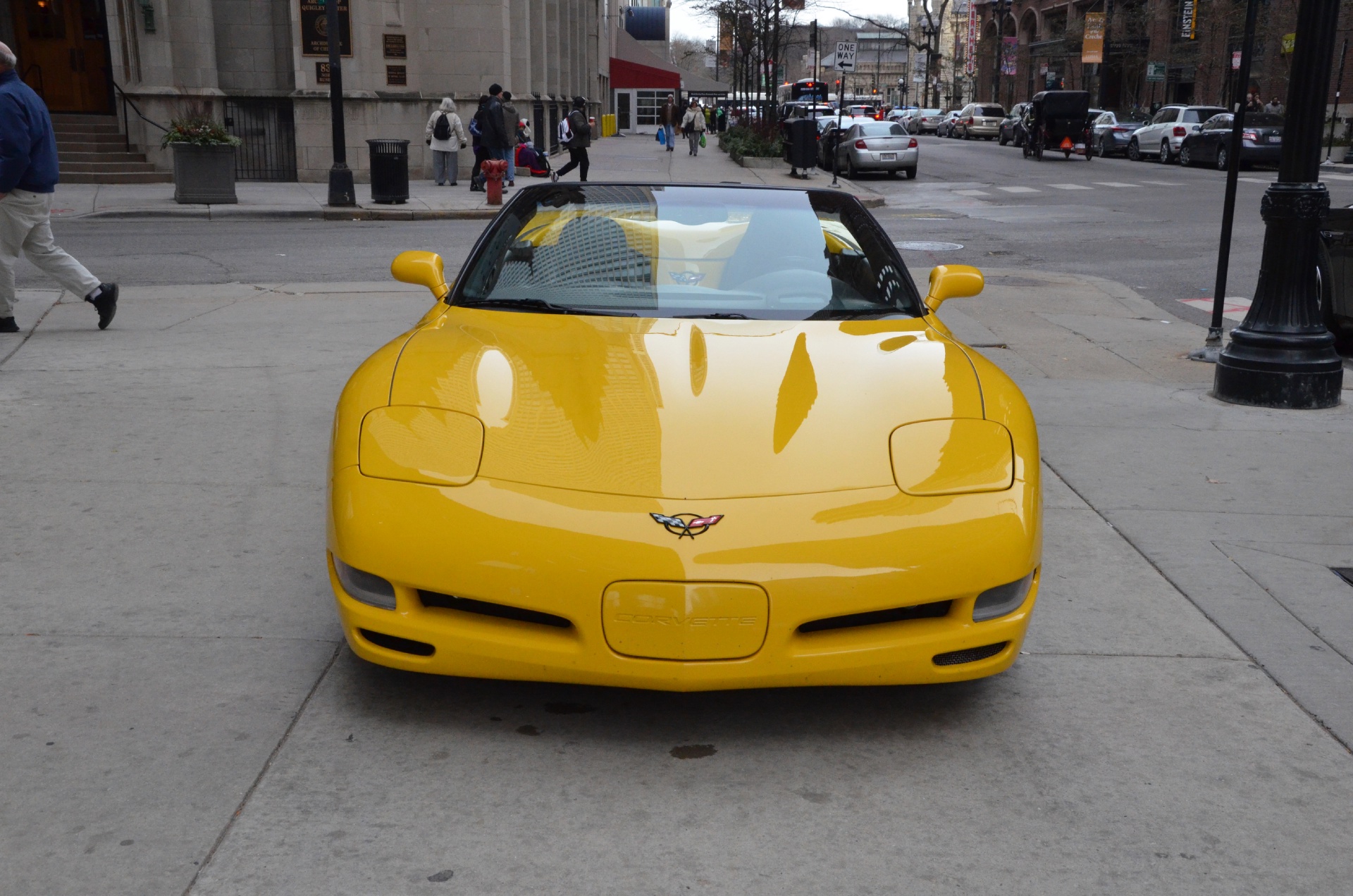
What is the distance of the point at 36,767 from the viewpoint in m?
3.10

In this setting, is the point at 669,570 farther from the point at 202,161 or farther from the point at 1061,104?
the point at 1061,104

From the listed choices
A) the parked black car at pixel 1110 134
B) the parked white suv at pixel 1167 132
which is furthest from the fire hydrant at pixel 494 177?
the parked black car at pixel 1110 134

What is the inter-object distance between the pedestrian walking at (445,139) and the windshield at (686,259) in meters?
19.8

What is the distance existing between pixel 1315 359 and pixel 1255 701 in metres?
4.24

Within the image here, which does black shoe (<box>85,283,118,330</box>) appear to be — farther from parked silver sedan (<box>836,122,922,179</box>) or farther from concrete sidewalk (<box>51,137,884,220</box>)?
parked silver sedan (<box>836,122,922,179</box>)

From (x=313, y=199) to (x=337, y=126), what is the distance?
2.30 metres

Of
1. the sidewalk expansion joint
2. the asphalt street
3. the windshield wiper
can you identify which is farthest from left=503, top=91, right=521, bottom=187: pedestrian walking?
the sidewalk expansion joint

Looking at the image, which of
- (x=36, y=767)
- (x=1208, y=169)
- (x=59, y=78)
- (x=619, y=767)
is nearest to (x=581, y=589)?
(x=619, y=767)

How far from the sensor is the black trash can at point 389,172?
20.6 metres

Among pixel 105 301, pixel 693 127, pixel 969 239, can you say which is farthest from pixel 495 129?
pixel 693 127

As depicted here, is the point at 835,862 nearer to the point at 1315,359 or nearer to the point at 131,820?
the point at 131,820

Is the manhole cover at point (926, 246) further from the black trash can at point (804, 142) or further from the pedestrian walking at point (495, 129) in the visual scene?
the black trash can at point (804, 142)

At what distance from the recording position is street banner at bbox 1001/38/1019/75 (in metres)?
74.3

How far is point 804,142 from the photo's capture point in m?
28.1
